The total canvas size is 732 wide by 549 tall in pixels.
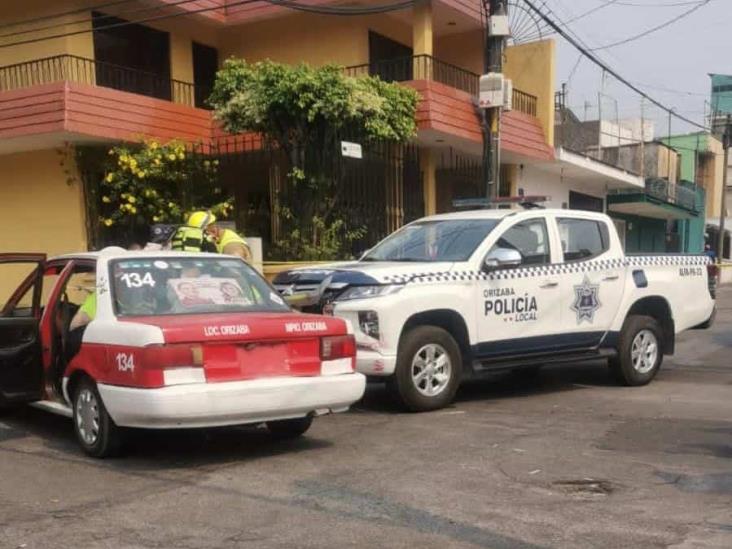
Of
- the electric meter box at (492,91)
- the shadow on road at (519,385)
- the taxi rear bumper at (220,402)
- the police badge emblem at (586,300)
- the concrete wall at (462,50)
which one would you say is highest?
the concrete wall at (462,50)

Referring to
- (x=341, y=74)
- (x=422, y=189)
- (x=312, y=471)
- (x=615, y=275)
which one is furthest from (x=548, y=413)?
(x=422, y=189)

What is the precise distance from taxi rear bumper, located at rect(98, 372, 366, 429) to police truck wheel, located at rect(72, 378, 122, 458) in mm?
218

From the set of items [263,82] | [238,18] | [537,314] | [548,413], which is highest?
[238,18]

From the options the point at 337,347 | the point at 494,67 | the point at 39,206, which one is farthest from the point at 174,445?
the point at 39,206

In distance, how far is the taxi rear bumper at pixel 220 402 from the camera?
5.43 meters

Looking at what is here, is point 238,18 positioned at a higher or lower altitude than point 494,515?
higher

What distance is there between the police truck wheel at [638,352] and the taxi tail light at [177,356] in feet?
17.1

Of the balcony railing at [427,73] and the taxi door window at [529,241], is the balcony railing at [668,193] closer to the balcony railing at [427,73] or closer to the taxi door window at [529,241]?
the balcony railing at [427,73]

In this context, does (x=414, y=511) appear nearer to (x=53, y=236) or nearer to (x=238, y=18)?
(x=53, y=236)

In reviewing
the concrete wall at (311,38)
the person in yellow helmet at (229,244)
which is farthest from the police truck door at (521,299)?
the concrete wall at (311,38)

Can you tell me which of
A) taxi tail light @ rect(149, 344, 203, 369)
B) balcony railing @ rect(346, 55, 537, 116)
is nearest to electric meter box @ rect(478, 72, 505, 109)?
balcony railing @ rect(346, 55, 537, 116)

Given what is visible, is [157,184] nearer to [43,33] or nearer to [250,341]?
[43,33]

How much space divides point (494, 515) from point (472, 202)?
18.4 ft

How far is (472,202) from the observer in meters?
9.85
